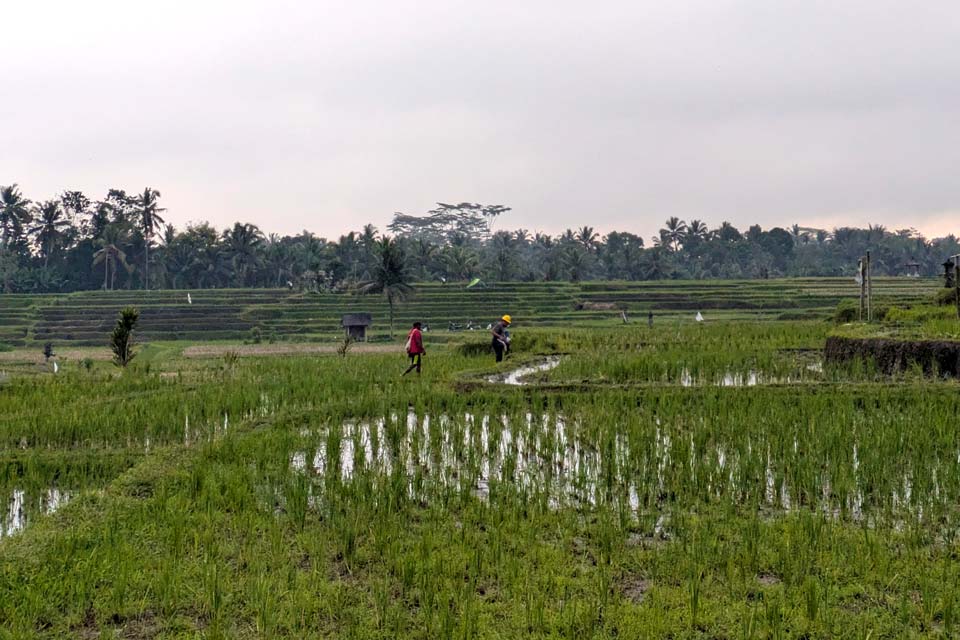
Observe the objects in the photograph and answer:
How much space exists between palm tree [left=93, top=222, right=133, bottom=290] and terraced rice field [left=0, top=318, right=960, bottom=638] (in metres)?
46.7

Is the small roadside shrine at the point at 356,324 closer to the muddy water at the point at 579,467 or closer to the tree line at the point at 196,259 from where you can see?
the tree line at the point at 196,259

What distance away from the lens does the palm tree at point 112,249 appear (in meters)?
54.8

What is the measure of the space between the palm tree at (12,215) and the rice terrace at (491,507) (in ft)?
172

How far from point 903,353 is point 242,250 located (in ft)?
170

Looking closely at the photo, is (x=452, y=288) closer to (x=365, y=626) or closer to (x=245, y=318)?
(x=245, y=318)

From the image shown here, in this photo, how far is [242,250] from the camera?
59250 mm

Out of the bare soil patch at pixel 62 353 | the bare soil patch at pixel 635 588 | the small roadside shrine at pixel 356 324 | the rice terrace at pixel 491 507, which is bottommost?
the bare soil patch at pixel 62 353

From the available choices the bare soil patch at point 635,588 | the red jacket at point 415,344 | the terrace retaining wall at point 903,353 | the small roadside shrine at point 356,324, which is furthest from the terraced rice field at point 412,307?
the bare soil patch at point 635,588

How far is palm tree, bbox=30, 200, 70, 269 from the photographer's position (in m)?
58.7

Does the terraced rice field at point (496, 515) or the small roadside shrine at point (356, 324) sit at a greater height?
the terraced rice field at point (496, 515)

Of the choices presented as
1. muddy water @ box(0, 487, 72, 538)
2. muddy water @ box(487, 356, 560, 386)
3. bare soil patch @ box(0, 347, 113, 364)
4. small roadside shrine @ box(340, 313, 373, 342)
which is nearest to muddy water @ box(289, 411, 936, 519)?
muddy water @ box(0, 487, 72, 538)

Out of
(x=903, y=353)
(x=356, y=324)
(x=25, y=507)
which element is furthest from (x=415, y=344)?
(x=356, y=324)

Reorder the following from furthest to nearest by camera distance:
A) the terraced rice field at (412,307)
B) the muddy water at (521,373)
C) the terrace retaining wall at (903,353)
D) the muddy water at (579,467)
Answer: the terraced rice field at (412,307)
the muddy water at (521,373)
the terrace retaining wall at (903,353)
the muddy water at (579,467)

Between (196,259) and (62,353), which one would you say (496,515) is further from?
(196,259)
